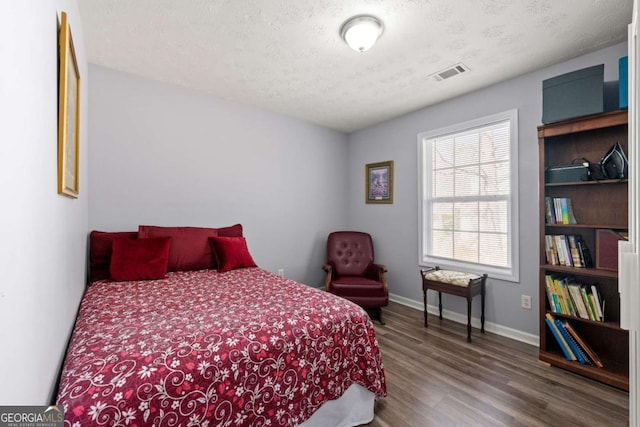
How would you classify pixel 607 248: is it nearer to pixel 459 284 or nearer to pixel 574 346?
pixel 574 346

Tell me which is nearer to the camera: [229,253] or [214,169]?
[229,253]

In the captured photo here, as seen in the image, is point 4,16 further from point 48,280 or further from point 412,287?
point 412,287

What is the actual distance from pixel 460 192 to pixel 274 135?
245cm

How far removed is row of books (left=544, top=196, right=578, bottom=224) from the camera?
88.3 inches

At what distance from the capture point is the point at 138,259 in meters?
2.28

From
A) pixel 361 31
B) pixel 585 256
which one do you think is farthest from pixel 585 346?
pixel 361 31

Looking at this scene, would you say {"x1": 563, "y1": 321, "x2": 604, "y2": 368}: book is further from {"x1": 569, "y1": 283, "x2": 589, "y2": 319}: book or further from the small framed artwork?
the small framed artwork

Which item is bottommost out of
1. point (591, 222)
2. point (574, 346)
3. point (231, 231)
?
point (574, 346)

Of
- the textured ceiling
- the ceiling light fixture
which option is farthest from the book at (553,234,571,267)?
the ceiling light fixture

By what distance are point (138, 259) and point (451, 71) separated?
3.26 meters

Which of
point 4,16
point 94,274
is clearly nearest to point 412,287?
point 94,274

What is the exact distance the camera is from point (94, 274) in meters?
2.31

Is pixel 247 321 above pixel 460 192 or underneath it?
underneath

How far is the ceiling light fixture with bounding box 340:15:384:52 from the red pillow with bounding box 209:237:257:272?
2071 millimetres
